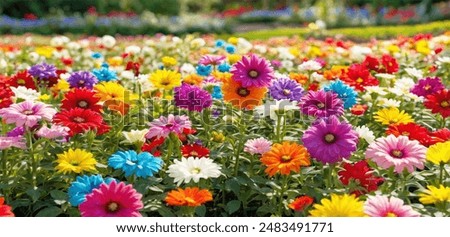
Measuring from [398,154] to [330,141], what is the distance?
0.24m

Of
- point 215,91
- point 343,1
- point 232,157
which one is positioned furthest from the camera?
point 343,1

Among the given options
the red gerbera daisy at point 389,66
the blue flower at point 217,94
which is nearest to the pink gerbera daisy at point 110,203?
the blue flower at point 217,94

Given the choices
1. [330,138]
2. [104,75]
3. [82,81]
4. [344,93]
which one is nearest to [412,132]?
[330,138]

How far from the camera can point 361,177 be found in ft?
8.35

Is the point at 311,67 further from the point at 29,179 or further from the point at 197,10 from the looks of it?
the point at 197,10

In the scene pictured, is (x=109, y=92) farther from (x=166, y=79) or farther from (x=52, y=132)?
(x=52, y=132)

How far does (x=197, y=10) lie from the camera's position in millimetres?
21281

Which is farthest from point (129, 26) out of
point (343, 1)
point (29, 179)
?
point (29, 179)

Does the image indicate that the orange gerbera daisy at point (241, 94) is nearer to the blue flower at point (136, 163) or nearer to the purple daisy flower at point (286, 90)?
the purple daisy flower at point (286, 90)

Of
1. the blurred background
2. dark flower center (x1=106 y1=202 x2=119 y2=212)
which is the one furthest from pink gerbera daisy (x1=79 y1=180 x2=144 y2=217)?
the blurred background

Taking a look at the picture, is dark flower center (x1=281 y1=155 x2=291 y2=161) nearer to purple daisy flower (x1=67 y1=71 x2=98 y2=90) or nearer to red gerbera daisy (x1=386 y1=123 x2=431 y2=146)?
red gerbera daisy (x1=386 y1=123 x2=431 y2=146)
